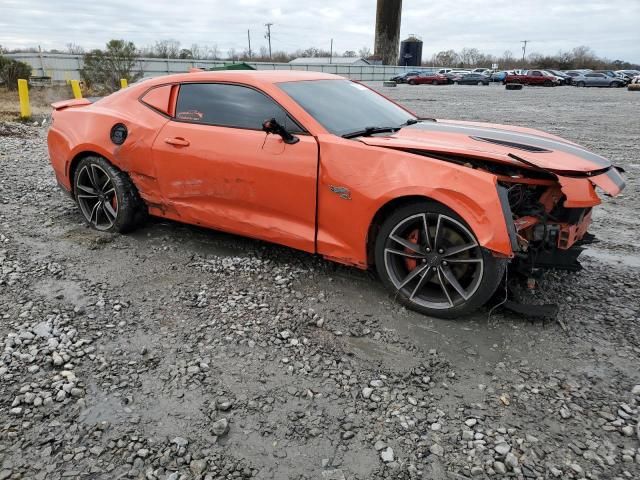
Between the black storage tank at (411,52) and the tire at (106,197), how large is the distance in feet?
237

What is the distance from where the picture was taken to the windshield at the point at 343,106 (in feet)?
12.3

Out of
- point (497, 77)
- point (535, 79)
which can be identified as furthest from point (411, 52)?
point (535, 79)

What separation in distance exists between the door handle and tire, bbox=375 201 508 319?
180 cm

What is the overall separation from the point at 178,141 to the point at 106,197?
1122mm

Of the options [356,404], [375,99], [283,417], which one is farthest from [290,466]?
[375,99]

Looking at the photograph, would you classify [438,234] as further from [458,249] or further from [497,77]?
[497,77]

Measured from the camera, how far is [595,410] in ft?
8.25

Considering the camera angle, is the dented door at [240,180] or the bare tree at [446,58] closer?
the dented door at [240,180]

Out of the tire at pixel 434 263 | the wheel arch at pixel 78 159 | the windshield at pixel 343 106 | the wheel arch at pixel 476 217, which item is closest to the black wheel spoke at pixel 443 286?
the tire at pixel 434 263

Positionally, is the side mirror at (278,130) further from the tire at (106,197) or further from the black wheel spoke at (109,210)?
the black wheel spoke at (109,210)

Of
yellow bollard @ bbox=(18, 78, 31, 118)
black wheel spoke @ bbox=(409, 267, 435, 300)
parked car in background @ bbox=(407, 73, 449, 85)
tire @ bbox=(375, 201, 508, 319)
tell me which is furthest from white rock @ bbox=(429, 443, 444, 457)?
parked car in background @ bbox=(407, 73, 449, 85)

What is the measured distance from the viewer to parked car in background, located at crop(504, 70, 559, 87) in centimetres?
4003

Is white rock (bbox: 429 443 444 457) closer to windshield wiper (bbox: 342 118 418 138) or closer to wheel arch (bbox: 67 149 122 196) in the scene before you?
windshield wiper (bbox: 342 118 418 138)

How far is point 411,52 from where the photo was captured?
237 feet
